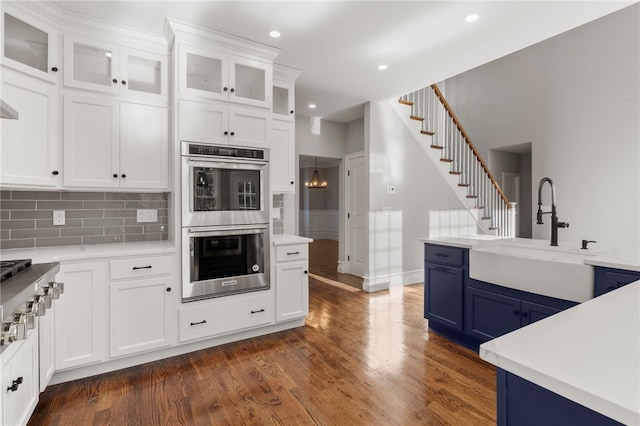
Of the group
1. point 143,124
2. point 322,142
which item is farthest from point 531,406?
point 322,142

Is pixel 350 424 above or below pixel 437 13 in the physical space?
below

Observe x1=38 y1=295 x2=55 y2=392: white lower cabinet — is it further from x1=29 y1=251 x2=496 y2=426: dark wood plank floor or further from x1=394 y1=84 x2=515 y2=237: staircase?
x1=394 y1=84 x2=515 y2=237: staircase

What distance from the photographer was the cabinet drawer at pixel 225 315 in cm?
266

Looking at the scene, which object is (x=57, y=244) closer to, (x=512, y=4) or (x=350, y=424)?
(x=350, y=424)

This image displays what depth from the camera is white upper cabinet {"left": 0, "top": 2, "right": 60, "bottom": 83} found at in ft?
7.08

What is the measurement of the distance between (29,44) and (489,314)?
399 cm

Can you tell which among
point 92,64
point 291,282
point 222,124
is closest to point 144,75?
point 92,64

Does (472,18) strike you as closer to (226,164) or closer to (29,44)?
(226,164)

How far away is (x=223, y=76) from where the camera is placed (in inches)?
114

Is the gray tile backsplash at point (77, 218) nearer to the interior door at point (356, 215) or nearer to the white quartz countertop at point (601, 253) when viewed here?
the white quartz countertop at point (601, 253)

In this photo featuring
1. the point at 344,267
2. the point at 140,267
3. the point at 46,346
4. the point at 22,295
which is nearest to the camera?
the point at 22,295

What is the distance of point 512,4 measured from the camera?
8.10ft

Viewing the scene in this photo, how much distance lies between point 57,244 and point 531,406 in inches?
128

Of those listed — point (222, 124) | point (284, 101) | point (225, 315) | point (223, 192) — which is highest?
point (284, 101)
